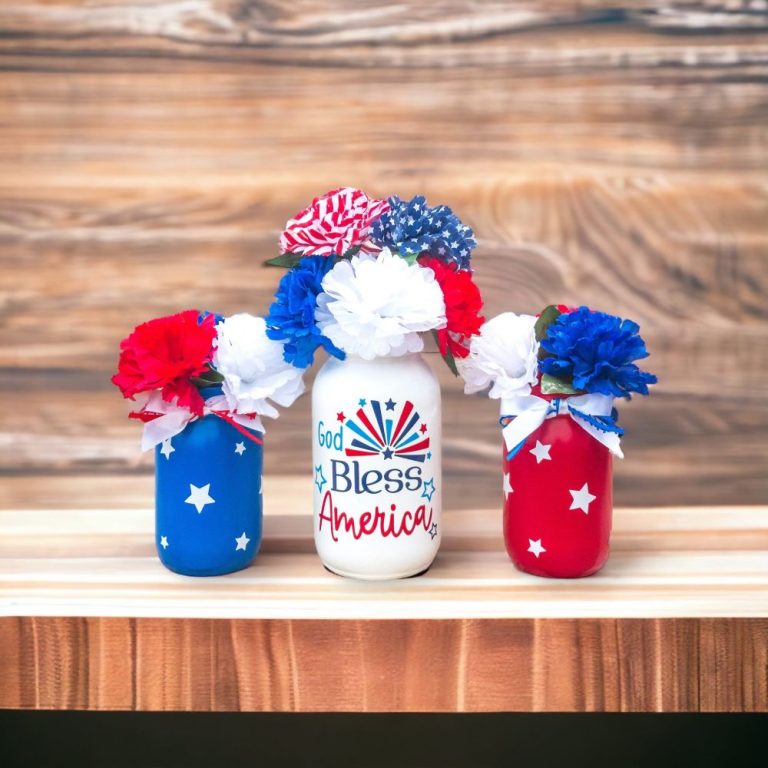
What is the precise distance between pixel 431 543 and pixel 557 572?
0.12m

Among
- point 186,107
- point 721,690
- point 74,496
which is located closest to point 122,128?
point 186,107

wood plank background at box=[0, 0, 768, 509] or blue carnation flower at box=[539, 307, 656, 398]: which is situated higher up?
wood plank background at box=[0, 0, 768, 509]

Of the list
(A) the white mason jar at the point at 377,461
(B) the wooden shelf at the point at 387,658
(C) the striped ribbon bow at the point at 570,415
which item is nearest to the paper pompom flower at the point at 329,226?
(A) the white mason jar at the point at 377,461

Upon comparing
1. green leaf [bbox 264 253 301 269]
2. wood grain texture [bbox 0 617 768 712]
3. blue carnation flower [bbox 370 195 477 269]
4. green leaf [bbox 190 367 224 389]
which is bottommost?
wood grain texture [bbox 0 617 768 712]

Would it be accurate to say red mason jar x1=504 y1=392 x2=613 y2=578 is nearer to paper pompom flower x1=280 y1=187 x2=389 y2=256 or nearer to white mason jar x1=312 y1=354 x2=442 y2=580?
white mason jar x1=312 y1=354 x2=442 y2=580

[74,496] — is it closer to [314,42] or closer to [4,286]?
[4,286]

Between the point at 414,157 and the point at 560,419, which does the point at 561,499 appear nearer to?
the point at 560,419

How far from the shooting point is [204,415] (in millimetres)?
814

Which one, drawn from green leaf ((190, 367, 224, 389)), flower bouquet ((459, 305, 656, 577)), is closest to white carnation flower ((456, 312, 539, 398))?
flower bouquet ((459, 305, 656, 577))

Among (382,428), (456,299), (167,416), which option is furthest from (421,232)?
(167,416)

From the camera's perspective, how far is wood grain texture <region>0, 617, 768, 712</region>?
72 centimetres

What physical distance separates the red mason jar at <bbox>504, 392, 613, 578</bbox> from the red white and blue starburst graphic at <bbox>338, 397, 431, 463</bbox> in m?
0.11

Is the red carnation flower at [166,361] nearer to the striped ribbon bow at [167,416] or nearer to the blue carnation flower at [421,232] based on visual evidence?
the striped ribbon bow at [167,416]

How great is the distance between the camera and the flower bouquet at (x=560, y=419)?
0.77 meters
